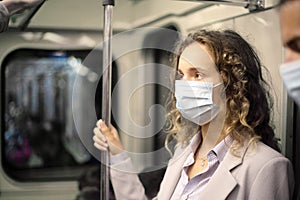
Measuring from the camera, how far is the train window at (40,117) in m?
3.09

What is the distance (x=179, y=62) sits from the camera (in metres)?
1.44

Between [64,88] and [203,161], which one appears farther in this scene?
[64,88]

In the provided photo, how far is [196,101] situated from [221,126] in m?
0.11

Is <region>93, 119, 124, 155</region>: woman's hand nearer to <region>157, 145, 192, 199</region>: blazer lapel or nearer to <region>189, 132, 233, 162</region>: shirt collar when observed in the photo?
<region>157, 145, 192, 199</region>: blazer lapel

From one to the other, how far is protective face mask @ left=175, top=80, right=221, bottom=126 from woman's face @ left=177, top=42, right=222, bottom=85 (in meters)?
0.02

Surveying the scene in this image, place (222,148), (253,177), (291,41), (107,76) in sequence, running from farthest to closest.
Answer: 1. (107,76)
2. (222,148)
3. (253,177)
4. (291,41)

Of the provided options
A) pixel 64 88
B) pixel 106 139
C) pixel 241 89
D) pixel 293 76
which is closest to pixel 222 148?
pixel 241 89

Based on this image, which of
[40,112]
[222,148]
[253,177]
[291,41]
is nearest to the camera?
[291,41]

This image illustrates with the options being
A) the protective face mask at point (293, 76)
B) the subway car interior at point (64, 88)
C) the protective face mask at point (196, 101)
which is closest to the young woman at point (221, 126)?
the protective face mask at point (196, 101)

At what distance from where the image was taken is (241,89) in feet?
4.57

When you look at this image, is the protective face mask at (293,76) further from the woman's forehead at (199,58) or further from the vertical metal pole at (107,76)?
the vertical metal pole at (107,76)

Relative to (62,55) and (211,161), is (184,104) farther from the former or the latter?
(62,55)

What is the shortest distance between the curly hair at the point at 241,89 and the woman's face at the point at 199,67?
18mm

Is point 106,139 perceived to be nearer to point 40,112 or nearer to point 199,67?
point 199,67
